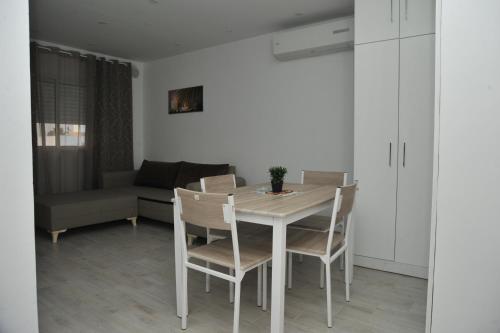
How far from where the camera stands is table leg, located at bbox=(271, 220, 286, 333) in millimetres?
1767

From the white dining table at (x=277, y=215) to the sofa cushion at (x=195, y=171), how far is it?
81.2 inches

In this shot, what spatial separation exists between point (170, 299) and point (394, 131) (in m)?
2.30

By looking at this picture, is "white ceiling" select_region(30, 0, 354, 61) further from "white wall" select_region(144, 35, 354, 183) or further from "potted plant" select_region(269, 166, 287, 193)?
"potted plant" select_region(269, 166, 287, 193)

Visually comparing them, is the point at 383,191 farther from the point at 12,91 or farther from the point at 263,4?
the point at 12,91

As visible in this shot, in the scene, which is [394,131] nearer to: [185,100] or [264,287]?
[264,287]

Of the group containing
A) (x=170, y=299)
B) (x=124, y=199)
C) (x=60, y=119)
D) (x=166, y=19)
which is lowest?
(x=170, y=299)

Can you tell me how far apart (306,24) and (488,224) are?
3057mm

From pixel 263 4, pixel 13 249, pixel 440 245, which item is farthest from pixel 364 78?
pixel 13 249

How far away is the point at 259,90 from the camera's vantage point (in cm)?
445

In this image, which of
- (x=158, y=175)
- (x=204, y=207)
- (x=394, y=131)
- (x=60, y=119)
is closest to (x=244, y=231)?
(x=204, y=207)

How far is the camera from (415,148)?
2.88m

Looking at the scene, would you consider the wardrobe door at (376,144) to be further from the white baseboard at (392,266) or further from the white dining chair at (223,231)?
the white dining chair at (223,231)

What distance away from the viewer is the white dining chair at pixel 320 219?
8.75 ft

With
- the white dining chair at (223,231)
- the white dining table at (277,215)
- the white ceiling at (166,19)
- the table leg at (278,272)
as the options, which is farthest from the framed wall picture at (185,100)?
the table leg at (278,272)
